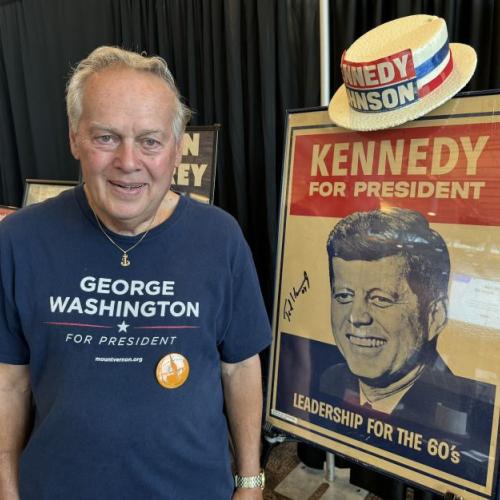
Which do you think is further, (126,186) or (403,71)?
(403,71)

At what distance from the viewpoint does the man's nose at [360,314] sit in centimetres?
117

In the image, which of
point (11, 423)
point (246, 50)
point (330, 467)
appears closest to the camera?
point (11, 423)

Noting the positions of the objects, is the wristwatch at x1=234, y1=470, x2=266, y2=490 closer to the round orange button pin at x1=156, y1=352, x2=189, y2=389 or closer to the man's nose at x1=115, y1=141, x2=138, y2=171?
the round orange button pin at x1=156, y1=352, x2=189, y2=389

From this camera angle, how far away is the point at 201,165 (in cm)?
182

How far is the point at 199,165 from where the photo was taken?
182 centimetres

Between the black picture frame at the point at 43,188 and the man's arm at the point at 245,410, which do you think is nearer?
the man's arm at the point at 245,410

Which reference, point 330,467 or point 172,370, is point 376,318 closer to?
point 172,370

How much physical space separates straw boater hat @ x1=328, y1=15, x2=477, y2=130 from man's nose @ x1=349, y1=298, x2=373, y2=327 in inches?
17.5

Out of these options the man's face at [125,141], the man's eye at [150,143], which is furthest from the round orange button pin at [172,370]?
the man's eye at [150,143]

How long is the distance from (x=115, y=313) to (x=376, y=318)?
651 millimetres

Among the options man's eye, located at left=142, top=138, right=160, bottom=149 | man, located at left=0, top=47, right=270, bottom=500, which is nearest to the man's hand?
man, located at left=0, top=47, right=270, bottom=500

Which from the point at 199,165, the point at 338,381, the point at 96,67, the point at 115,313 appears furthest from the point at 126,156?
the point at 199,165

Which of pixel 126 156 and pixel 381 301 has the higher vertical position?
pixel 126 156

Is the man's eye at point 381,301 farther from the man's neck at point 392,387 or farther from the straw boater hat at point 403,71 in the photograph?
the straw boater hat at point 403,71
